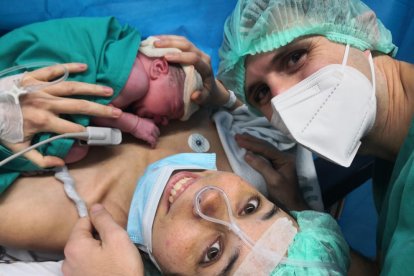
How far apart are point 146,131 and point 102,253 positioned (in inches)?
18.4

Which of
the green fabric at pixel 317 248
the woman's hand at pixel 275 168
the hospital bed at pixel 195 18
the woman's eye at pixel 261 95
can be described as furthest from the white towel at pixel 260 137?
the green fabric at pixel 317 248

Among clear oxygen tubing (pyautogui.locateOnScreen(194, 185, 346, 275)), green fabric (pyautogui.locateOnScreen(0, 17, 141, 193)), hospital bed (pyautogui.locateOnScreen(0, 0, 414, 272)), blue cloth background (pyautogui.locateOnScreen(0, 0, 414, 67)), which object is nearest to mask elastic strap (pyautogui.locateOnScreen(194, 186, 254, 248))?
clear oxygen tubing (pyautogui.locateOnScreen(194, 185, 346, 275))

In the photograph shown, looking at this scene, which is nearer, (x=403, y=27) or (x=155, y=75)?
(x=155, y=75)

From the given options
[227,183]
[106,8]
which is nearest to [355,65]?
[227,183]

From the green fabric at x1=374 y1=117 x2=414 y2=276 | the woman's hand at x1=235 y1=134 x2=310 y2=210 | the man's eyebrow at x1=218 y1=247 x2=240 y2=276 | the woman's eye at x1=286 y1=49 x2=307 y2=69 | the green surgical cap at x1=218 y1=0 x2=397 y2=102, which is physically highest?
the green surgical cap at x1=218 y1=0 x2=397 y2=102

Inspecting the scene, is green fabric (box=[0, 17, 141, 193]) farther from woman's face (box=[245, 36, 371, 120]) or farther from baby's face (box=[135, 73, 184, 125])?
woman's face (box=[245, 36, 371, 120])

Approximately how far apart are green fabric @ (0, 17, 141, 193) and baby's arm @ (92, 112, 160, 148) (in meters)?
0.06

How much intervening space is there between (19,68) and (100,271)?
2.02 ft

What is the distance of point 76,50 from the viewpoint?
136 centimetres

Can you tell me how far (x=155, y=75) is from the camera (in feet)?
4.78

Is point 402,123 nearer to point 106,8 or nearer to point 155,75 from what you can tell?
point 155,75

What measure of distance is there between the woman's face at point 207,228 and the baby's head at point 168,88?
0.35 metres

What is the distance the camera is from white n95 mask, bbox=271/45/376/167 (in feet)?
3.83

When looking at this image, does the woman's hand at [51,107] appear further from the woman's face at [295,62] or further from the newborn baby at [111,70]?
the woman's face at [295,62]
